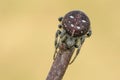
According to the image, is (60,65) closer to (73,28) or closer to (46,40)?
(73,28)

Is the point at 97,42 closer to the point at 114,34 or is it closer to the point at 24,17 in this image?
the point at 114,34

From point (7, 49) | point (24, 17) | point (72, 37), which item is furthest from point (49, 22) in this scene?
point (72, 37)

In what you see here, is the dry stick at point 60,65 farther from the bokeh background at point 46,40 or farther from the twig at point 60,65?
the bokeh background at point 46,40

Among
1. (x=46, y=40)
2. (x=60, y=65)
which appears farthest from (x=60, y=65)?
(x=46, y=40)

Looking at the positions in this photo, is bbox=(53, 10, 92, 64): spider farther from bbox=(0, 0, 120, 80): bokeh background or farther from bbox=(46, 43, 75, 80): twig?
bbox=(0, 0, 120, 80): bokeh background

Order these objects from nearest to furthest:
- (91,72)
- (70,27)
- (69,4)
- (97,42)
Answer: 1. (70,27)
2. (91,72)
3. (97,42)
4. (69,4)

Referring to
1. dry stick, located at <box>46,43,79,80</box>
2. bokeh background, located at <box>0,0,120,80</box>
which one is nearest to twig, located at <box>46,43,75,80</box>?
dry stick, located at <box>46,43,79,80</box>

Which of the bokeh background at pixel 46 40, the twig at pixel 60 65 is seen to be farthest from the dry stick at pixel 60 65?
the bokeh background at pixel 46 40
